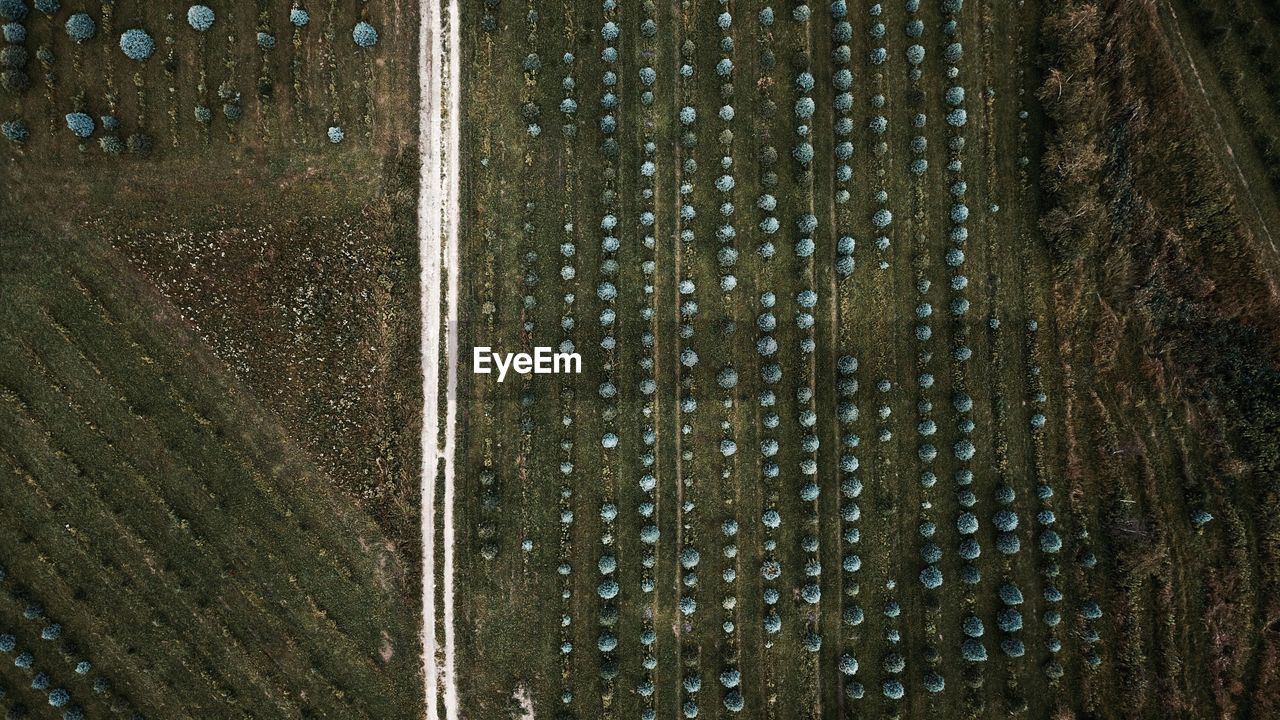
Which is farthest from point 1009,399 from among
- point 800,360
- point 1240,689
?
point 1240,689

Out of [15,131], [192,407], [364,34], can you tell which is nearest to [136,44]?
[15,131]

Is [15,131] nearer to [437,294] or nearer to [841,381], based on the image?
[437,294]

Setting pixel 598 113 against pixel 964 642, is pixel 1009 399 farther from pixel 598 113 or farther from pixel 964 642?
pixel 598 113

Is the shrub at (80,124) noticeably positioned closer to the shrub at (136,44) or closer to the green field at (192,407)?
the green field at (192,407)

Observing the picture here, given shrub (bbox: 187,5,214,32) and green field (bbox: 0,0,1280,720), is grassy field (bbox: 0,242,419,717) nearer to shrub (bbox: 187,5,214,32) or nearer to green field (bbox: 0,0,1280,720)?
green field (bbox: 0,0,1280,720)

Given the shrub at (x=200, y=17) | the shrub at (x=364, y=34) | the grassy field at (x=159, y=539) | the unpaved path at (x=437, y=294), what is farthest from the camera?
the shrub at (x=364, y=34)

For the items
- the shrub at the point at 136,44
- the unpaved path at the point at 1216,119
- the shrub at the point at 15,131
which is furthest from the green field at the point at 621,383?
the shrub at the point at 136,44

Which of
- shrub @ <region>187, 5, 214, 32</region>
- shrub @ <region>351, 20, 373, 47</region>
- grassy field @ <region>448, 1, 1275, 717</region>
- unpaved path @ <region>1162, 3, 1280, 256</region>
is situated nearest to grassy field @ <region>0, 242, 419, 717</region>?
grassy field @ <region>448, 1, 1275, 717</region>
